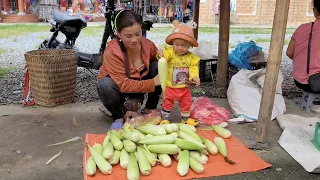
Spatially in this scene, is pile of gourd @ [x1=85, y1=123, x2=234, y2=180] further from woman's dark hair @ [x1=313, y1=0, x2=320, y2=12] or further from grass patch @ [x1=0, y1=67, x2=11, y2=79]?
grass patch @ [x1=0, y1=67, x2=11, y2=79]

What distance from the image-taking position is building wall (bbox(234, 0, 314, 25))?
19.9 m

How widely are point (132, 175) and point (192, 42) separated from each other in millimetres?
1485

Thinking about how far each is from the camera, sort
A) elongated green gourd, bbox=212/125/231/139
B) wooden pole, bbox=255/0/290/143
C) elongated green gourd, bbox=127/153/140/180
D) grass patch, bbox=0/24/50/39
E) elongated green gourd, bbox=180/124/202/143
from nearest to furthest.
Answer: elongated green gourd, bbox=127/153/140/180 → wooden pole, bbox=255/0/290/143 → elongated green gourd, bbox=180/124/202/143 → elongated green gourd, bbox=212/125/231/139 → grass patch, bbox=0/24/50/39

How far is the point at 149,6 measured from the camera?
2186cm

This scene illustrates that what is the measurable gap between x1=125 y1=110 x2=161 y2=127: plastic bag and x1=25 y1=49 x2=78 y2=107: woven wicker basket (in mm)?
1189

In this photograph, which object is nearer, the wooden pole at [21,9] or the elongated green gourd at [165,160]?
the elongated green gourd at [165,160]

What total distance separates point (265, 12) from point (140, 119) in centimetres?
1903

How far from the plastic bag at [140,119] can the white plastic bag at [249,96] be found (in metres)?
1.05

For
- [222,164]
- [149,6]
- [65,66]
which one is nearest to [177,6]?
[149,6]

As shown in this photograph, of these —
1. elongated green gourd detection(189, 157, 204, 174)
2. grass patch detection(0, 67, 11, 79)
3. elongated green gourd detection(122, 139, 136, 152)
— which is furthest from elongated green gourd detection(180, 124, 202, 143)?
grass patch detection(0, 67, 11, 79)

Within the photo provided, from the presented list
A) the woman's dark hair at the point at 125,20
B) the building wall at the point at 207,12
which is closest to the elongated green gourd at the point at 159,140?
the woman's dark hair at the point at 125,20

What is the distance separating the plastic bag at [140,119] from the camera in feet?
10.6

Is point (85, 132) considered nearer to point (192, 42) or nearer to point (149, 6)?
point (192, 42)

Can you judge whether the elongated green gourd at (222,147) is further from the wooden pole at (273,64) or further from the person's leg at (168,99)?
the person's leg at (168,99)
